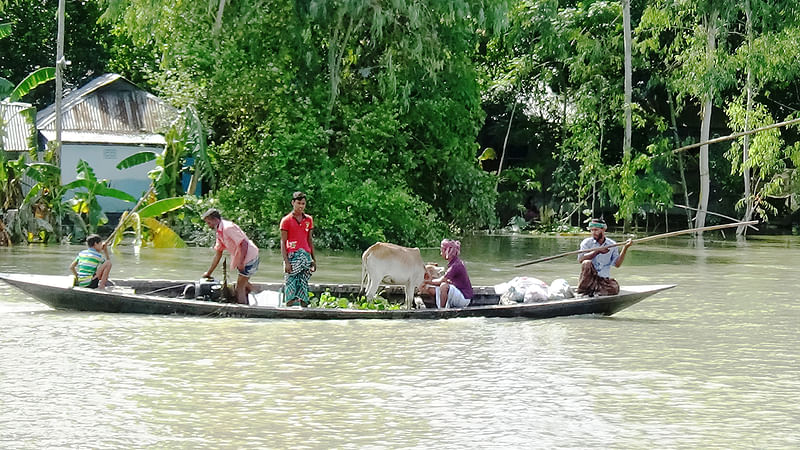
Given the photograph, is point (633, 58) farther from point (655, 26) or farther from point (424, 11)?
point (424, 11)

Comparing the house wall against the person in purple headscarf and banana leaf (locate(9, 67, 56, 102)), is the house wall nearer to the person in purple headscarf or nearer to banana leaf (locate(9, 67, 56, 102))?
banana leaf (locate(9, 67, 56, 102))

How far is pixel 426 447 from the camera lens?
776cm

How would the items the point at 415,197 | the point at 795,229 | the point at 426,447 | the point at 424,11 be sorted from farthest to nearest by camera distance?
the point at 795,229, the point at 415,197, the point at 424,11, the point at 426,447

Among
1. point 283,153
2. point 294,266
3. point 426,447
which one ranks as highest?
point 283,153

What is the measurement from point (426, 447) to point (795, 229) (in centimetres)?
2928

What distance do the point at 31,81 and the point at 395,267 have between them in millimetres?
14705

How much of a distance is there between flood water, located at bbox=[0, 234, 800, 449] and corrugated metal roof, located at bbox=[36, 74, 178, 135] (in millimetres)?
15606

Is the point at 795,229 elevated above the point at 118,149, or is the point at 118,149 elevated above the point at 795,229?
the point at 118,149

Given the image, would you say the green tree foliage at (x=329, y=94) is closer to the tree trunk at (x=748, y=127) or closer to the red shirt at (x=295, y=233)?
the tree trunk at (x=748, y=127)

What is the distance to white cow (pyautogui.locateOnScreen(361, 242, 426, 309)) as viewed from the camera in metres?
13.3

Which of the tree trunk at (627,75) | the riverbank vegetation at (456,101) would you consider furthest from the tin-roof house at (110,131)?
the tree trunk at (627,75)

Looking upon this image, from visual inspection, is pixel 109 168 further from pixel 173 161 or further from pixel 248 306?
pixel 248 306

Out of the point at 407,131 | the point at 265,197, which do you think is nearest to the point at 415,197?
the point at 407,131

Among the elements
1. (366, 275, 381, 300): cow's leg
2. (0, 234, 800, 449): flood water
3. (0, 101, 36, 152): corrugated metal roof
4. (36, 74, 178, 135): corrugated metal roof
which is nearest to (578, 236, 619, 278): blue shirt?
(0, 234, 800, 449): flood water
